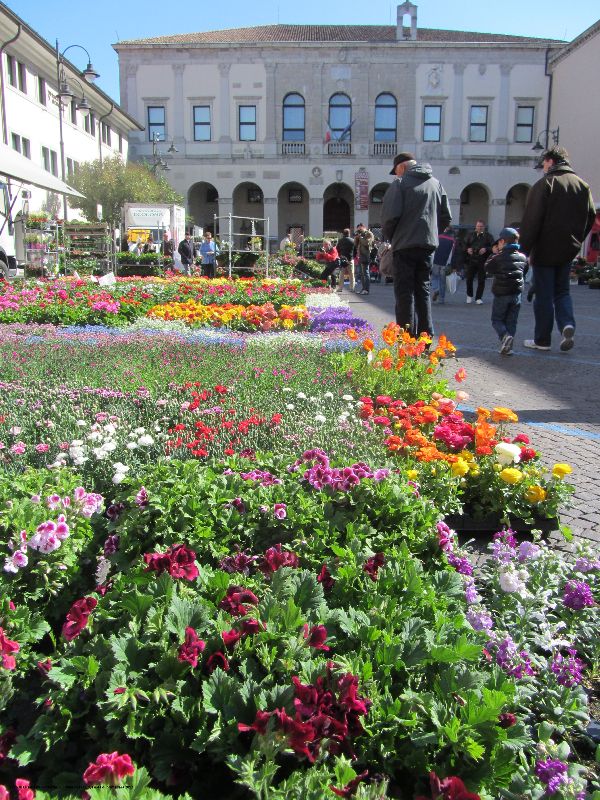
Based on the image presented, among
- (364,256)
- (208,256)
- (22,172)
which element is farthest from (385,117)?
(22,172)

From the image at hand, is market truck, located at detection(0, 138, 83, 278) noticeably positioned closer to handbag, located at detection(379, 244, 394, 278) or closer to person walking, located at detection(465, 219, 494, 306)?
handbag, located at detection(379, 244, 394, 278)

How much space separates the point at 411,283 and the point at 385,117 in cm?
4000

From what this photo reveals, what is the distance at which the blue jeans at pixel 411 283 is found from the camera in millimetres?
7184

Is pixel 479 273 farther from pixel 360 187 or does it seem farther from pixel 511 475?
pixel 360 187

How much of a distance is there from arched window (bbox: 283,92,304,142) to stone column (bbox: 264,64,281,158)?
69cm

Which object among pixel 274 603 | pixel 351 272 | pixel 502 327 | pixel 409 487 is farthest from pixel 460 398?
pixel 351 272

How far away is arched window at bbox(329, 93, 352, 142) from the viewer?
1719 inches

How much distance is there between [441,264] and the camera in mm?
14430

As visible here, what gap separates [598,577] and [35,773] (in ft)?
6.20

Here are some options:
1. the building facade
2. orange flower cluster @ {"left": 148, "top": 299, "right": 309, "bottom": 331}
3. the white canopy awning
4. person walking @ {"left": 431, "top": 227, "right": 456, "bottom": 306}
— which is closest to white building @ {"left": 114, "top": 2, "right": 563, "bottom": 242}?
the building facade

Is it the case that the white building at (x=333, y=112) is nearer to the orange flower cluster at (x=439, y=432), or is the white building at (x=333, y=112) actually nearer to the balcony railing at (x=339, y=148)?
the balcony railing at (x=339, y=148)

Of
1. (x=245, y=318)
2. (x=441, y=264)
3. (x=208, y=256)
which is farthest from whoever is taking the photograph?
(x=208, y=256)

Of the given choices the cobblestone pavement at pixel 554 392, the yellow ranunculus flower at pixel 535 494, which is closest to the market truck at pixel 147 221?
the cobblestone pavement at pixel 554 392

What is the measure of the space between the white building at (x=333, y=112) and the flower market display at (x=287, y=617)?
41.8m
